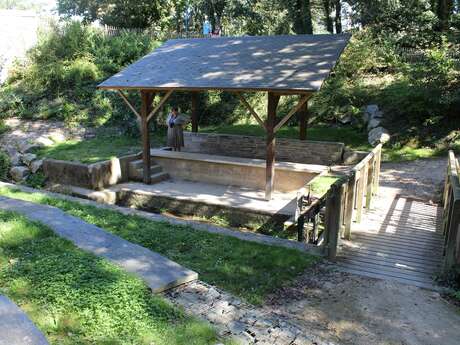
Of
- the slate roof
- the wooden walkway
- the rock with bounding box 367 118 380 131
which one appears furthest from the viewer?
the rock with bounding box 367 118 380 131

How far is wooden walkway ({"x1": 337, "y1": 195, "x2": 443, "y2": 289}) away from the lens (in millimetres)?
5824

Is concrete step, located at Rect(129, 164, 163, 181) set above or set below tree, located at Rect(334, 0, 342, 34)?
below

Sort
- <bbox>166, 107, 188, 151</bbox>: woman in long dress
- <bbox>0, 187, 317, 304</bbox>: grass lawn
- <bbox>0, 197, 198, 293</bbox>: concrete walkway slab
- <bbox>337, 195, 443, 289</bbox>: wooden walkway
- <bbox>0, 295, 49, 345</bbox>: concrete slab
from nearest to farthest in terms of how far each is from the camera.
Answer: <bbox>0, 295, 49, 345</bbox>: concrete slab < <bbox>0, 197, 198, 293</bbox>: concrete walkway slab < <bbox>0, 187, 317, 304</bbox>: grass lawn < <bbox>337, 195, 443, 289</bbox>: wooden walkway < <bbox>166, 107, 188, 151</bbox>: woman in long dress

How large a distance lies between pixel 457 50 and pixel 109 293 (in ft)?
47.7

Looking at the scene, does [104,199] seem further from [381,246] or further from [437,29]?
[437,29]

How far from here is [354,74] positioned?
16.8 meters

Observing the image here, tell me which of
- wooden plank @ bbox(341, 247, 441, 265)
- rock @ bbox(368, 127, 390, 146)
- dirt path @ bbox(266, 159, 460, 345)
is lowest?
wooden plank @ bbox(341, 247, 441, 265)

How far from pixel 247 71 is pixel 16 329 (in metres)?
7.62

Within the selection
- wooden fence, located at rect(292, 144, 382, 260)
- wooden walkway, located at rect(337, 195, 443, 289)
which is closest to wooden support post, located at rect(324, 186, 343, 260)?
wooden fence, located at rect(292, 144, 382, 260)

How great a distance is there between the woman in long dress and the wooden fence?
5.72 meters

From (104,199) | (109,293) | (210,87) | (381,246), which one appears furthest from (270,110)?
(109,293)

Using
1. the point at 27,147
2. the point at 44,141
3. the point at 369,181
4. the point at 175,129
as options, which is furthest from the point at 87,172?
the point at 369,181

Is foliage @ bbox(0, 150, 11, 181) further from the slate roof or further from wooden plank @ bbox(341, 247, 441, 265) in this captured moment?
wooden plank @ bbox(341, 247, 441, 265)

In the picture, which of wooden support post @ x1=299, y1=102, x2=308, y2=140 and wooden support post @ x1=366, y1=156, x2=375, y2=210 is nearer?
wooden support post @ x1=366, y1=156, x2=375, y2=210
